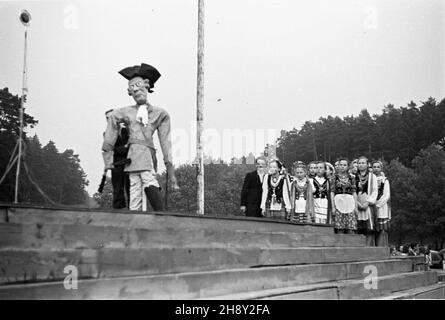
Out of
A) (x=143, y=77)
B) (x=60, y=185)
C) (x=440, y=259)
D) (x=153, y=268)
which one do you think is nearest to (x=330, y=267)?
(x=153, y=268)

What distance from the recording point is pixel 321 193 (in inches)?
407

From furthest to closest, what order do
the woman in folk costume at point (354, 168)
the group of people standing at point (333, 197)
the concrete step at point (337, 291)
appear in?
the woman in folk costume at point (354, 168), the group of people standing at point (333, 197), the concrete step at point (337, 291)

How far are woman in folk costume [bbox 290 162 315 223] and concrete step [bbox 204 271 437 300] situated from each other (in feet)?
7.58

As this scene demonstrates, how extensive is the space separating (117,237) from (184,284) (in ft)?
2.35

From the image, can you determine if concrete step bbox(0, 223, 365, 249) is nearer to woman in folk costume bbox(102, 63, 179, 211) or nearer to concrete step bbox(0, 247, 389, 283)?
concrete step bbox(0, 247, 389, 283)

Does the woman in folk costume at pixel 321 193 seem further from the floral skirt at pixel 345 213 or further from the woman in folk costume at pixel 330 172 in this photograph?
the floral skirt at pixel 345 213

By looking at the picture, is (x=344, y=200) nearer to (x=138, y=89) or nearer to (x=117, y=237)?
(x=138, y=89)

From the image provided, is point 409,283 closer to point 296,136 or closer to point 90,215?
point 90,215

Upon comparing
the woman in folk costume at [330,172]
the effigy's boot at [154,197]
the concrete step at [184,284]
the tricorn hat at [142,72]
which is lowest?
the concrete step at [184,284]

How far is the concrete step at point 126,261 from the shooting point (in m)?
3.61

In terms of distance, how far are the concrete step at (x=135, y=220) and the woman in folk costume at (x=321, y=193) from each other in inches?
116

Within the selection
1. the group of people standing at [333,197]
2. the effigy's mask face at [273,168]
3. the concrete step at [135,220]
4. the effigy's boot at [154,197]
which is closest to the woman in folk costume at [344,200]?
the group of people standing at [333,197]

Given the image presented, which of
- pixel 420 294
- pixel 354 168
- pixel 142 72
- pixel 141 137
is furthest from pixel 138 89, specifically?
pixel 354 168
